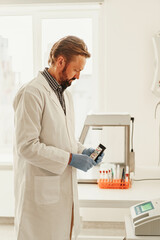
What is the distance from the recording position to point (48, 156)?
4.45 ft

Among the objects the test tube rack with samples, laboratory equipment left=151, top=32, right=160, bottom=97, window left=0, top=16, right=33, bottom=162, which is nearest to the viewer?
the test tube rack with samples

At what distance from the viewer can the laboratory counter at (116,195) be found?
5.42 feet

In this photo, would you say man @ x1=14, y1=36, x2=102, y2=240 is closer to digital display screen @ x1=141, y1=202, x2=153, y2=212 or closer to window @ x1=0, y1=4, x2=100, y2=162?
digital display screen @ x1=141, y1=202, x2=153, y2=212

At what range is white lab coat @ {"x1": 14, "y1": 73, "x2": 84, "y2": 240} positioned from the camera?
134cm

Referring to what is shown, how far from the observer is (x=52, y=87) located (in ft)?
4.90

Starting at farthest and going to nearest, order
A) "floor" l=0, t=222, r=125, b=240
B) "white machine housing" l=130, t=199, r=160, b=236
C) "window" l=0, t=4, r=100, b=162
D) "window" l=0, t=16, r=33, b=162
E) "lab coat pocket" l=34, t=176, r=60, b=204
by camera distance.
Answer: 1. "window" l=0, t=16, r=33, b=162
2. "window" l=0, t=4, r=100, b=162
3. "floor" l=0, t=222, r=125, b=240
4. "lab coat pocket" l=34, t=176, r=60, b=204
5. "white machine housing" l=130, t=199, r=160, b=236

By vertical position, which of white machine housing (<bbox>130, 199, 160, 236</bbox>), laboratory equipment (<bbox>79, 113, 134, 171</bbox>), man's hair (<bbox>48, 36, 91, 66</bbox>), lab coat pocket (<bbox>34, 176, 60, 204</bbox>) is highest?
man's hair (<bbox>48, 36, 91, 66</bbox>)

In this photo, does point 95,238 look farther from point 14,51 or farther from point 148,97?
point 14,51

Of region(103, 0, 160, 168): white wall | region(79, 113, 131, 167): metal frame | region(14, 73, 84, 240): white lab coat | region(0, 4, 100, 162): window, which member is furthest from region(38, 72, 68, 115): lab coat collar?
region(0, 4, 100, 162): window

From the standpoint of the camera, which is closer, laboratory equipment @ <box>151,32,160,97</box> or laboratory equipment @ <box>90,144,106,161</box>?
laboratory equipment @ <box>90,144,106,161</box>

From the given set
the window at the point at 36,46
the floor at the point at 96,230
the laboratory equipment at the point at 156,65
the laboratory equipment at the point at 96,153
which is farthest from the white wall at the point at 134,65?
the laboratory equipment at the point at 96,153

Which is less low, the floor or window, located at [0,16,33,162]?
window, located at [0,16,33,162]

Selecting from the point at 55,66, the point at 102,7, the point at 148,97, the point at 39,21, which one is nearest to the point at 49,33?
the point at 39,21

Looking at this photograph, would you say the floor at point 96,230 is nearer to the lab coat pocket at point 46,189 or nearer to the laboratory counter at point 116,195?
the laboratory counter at point 116,195
